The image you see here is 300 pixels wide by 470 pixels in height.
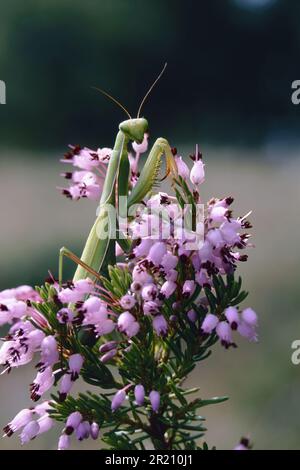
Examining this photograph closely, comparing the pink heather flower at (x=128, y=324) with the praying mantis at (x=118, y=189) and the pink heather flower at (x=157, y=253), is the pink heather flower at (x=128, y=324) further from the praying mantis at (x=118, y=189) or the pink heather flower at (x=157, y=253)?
the praying mantis at (x=118, y=189)

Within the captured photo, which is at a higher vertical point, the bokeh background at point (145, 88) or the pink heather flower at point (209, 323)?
the bokeh background at point (145, 88)

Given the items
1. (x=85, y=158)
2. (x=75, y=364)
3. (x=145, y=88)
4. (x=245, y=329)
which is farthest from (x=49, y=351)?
(x=145, y=88)

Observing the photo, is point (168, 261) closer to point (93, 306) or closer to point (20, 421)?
point (93, 306)

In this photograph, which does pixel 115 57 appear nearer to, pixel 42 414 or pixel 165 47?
pixel 165 47

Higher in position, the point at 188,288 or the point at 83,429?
the point at 188,288

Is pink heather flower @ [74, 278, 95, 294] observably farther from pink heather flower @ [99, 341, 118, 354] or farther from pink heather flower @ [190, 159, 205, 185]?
pink heather flower @ [190, 159, 205, 185]

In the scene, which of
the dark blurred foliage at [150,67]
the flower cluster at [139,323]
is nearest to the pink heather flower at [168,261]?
the flower cluster at [139,323]

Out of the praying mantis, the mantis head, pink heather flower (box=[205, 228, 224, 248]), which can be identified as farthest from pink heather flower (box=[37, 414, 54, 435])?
the mantis head
